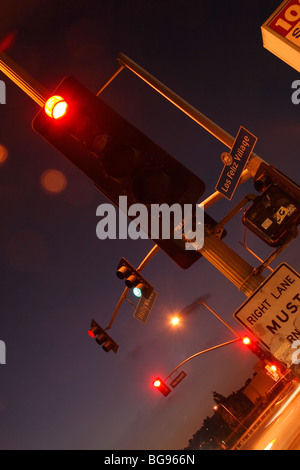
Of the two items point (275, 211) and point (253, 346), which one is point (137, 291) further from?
point (253, 346)

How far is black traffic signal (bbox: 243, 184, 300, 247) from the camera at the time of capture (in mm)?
3516

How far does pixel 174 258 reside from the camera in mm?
3094

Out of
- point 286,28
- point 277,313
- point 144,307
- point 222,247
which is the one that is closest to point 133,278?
point 144,307

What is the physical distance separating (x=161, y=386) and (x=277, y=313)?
16.4m

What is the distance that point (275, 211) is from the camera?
3564mm

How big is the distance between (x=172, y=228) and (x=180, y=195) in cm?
32

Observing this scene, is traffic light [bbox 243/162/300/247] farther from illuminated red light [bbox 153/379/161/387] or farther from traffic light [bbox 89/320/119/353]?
illuminated red light [bbox 153/379/161/387]

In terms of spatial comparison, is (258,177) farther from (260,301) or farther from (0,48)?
(0,48)

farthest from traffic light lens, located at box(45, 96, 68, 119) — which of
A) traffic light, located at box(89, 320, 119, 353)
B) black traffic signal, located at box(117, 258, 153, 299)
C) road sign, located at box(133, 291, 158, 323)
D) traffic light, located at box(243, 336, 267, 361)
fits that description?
traffic light, located at box(243, 336, 267, 361)

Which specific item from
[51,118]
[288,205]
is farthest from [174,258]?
[51,118]

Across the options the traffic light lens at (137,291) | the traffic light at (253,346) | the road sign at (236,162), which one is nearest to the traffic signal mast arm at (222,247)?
the road sign at (236,162)

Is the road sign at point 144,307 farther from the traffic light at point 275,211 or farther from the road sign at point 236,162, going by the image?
the traffic light at point 275,211

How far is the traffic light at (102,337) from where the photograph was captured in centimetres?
943
